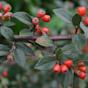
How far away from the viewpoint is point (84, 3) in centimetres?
266

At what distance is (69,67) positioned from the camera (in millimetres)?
1240

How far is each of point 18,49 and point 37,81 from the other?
0.93 meters

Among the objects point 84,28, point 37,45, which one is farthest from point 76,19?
point 37,45

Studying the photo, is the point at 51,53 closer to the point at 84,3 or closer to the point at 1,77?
the point at 1,77

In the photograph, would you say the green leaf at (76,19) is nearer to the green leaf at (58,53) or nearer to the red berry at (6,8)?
the green leaf at (58,53)

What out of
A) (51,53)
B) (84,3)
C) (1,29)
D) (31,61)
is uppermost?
→ (1,29)

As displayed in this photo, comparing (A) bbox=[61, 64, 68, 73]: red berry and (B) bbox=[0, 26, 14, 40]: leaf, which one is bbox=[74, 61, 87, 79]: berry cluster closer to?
(A) bbox=[61, 64, 68, 73]: red berry

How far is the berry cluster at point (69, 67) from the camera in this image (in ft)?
3.81

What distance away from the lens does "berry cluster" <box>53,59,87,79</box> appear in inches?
45.7

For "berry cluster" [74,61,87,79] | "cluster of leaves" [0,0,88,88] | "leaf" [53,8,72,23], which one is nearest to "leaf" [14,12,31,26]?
"cluster of leaves" [0,0,88,88]

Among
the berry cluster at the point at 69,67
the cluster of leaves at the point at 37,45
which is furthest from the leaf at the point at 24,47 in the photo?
the berry cluster at the point at 69,67

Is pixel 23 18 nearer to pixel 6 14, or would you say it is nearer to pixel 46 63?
pixel 6 14

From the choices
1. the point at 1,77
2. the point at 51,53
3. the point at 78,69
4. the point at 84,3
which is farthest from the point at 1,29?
the point at 84,3

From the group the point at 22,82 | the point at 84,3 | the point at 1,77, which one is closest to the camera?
the point at 1,77
